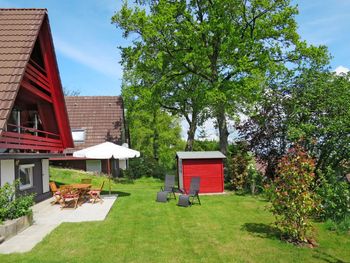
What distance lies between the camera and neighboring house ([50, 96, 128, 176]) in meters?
30.4

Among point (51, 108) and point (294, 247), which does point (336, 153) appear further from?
point (51, 108)

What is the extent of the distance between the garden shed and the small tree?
9223 millimetres

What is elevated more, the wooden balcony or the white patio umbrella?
the wooden balcony

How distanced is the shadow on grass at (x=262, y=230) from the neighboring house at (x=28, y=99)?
7.42 m

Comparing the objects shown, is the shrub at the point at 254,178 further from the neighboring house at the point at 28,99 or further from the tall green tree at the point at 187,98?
the neighboring house at the point at 28,99

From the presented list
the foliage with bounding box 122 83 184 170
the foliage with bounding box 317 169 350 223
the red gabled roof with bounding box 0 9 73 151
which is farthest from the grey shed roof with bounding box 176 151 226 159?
the foliage with bounding box 122 83 184 170

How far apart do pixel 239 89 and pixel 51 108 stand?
11.0 meters

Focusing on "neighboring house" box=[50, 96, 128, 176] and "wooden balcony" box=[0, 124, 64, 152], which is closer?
"wooden balcony" box=[0, 124, 64, 152]

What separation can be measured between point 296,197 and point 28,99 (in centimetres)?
1306

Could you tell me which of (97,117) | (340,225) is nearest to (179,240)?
(340,225)

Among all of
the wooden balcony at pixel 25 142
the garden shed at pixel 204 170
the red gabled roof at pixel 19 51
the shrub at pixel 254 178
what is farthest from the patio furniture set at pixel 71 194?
the shrub at pixel 254 178

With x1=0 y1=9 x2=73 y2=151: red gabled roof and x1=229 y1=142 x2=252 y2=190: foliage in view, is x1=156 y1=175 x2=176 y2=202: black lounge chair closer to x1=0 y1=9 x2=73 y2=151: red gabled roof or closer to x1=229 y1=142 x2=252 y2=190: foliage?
x1=229 y1=142 x2=252 y2=190: foliage

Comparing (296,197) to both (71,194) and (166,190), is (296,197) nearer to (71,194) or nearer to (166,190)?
(166,190)

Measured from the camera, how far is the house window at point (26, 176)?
50.5 ft
